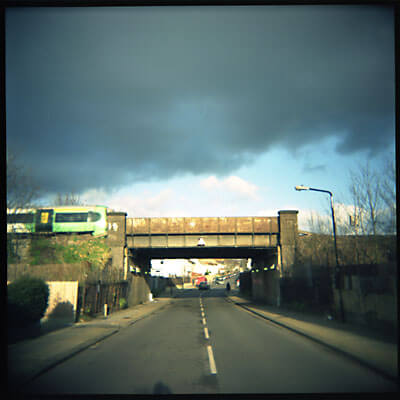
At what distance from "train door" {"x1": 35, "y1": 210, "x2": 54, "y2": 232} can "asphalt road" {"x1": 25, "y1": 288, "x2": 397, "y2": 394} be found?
11.0 meters

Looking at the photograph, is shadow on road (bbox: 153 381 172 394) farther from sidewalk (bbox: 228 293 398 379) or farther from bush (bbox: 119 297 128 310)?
bush (bbox: 119 297 128 310)

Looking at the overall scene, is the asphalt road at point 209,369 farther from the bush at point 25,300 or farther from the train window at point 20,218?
the train window at point 20,218

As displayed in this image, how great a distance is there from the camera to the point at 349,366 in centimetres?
821

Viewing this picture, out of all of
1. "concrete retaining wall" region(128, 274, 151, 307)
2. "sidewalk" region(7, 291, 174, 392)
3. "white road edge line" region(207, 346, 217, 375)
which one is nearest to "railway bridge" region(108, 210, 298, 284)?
"concrete retaining wall" region(128, 274, 151, 307)

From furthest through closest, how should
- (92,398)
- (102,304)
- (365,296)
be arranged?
(102,304), (365,296), (92,398)

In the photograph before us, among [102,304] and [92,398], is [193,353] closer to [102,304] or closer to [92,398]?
[92,398]

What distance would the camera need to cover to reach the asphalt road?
656 cm

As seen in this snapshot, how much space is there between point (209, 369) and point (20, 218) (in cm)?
1276

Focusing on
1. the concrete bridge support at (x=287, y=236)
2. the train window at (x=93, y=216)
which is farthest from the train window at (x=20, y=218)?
the concrete bridge support at (x=287, y=236)

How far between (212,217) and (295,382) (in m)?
27.2

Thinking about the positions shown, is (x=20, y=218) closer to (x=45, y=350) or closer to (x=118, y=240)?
(x=45, y=350)

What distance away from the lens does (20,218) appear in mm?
16141
